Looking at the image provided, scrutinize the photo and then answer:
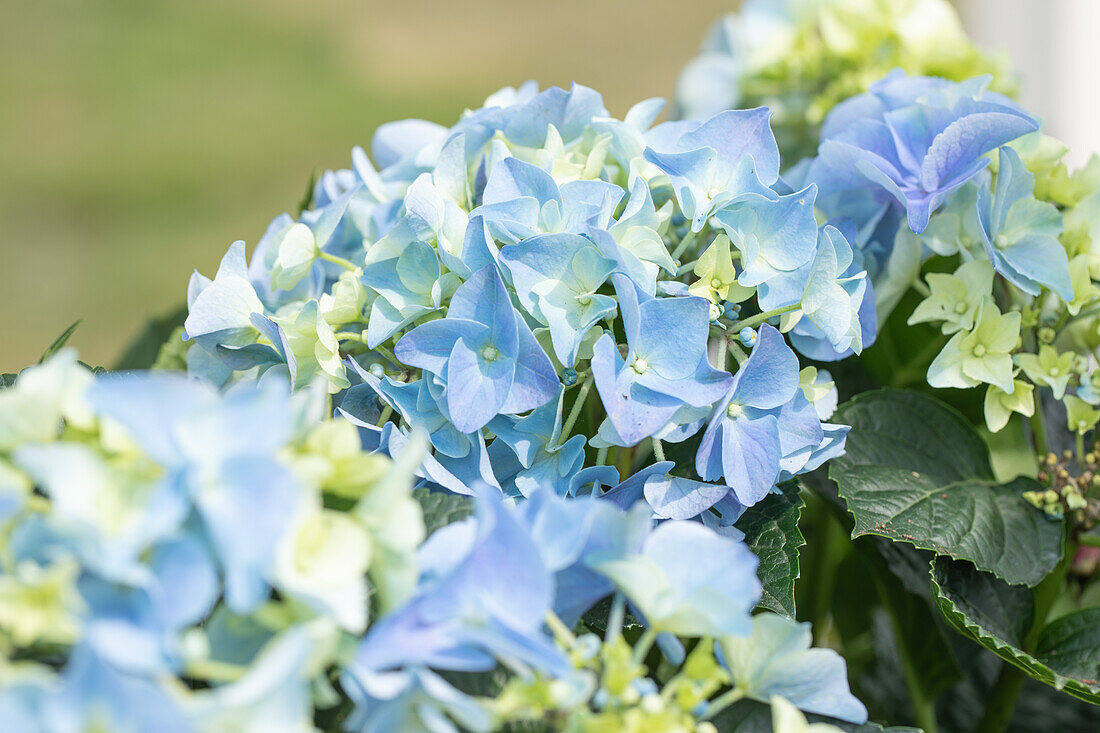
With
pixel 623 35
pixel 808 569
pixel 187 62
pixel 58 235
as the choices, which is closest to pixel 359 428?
pixel 808 569

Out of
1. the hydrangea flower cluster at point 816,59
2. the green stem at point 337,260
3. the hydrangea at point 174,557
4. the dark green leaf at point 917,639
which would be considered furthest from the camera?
the hydrangea flower cluster at point 816,59

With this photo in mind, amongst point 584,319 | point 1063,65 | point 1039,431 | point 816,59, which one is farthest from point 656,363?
point 1063,65

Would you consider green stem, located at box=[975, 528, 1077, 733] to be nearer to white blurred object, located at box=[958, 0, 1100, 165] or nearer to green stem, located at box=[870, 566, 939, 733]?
green stem, located at box=[870, 566, 939, 733]

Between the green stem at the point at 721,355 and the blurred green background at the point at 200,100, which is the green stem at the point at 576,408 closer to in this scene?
the green stem at the point at 721,355

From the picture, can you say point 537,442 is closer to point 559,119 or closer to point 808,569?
point 559,119

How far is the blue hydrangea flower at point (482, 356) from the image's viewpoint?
439 millimetres

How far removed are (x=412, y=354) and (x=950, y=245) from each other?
297mm

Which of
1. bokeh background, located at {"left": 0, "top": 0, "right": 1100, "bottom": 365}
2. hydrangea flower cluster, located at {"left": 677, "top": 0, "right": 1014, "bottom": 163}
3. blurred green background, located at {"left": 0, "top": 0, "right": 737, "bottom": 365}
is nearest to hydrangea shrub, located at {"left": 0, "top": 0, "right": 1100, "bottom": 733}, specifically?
hydrangea flower cluster, located at {"left": 677, "top": 0, "right": 1014, "bottom": 163}

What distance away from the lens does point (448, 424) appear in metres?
0.46

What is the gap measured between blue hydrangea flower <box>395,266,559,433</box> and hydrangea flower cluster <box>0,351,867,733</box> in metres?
0.08

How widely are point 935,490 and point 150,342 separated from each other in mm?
526

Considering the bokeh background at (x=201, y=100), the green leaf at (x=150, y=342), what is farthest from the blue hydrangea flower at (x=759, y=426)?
the bokeh background at (x=201, y=100)

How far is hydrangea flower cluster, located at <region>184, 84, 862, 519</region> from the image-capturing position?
0.44 metres

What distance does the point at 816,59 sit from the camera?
955 mm
